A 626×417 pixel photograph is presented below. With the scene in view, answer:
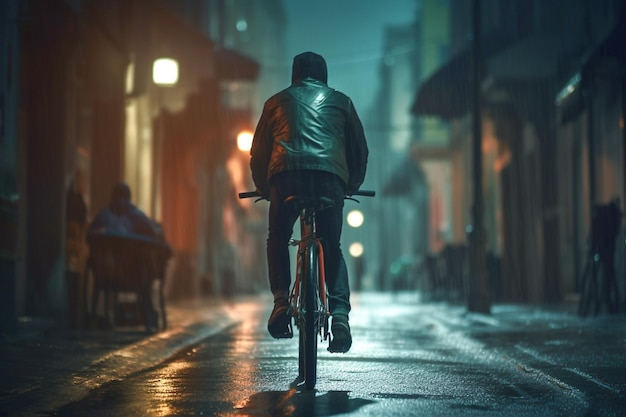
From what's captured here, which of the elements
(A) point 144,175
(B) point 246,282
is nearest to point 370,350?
(A) point 144,175

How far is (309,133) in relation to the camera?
7172mm

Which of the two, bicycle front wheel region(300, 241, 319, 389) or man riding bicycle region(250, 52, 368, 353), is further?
man riding bicycle region(250, 52, 368, 353)

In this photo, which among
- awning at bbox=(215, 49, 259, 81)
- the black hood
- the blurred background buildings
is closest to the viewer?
the black hood

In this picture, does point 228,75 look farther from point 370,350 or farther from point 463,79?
point 370,350

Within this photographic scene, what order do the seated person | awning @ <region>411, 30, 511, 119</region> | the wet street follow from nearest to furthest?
1. the wet street
2. the seated person
3. awning @ <region>411, 30, 511, 119</region>

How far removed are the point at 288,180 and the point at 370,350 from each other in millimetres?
3004

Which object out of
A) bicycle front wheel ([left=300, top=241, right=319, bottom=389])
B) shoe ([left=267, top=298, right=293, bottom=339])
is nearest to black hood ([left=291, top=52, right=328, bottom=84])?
bicycle front wheel ([left=300, top=241, right=319, bottom=389])

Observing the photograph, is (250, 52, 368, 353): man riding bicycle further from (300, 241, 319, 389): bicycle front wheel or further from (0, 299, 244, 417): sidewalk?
(0, 299, 244, 417): sidewalk

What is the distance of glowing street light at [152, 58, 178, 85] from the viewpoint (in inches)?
726

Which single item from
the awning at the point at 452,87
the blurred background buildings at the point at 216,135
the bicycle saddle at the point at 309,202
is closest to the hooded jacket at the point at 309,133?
the bicycle saddle at the point at 309,202

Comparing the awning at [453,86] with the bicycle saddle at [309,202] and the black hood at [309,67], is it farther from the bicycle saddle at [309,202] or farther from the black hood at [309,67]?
the bicycle saddle at [309,202]

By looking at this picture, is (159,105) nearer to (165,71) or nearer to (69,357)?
(165,71)

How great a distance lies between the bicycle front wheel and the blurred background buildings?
4500 millimetres

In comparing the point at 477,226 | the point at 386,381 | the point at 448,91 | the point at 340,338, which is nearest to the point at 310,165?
the point at 340,338
